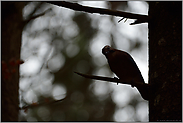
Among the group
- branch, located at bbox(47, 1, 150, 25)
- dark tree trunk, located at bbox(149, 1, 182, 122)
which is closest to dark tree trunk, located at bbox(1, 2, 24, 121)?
branch, located at bbox(47, 1, 150, 25)

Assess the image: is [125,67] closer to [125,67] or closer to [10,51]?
[125,67]

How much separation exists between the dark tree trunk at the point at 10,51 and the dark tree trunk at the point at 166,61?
174 cm

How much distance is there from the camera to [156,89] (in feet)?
5.04

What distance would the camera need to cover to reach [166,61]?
1.51m

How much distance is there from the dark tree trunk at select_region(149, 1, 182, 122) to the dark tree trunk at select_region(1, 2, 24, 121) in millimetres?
1739

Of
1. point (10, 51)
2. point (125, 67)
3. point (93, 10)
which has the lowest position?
point (125, 67)

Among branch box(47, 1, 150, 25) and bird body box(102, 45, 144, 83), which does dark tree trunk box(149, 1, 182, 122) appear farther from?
bird body box(102, 45, 144, 83)

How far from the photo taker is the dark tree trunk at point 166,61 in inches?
54.8

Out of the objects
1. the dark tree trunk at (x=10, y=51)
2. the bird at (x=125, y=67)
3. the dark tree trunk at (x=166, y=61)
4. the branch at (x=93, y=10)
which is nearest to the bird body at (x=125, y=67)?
the bird at (x=125, y=67)

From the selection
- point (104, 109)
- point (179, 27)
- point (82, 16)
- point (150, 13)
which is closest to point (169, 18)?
point (179, 27)

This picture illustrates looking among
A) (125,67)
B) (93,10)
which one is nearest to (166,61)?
(93,10)

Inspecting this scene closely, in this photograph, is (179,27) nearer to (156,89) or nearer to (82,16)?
(156,89)

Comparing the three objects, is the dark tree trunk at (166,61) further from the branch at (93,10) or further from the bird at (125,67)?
the bird at (125,67)

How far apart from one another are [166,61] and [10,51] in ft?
6.99
